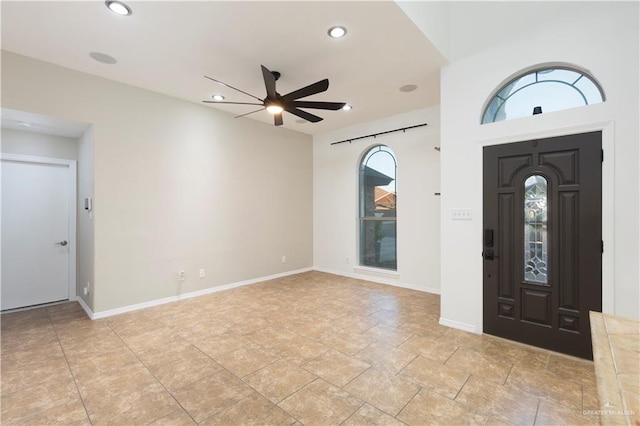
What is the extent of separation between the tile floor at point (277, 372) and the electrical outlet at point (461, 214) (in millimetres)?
1338

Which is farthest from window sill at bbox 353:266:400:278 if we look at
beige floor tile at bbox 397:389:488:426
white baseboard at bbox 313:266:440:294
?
beige floor tile at bbox 397:389:488:426

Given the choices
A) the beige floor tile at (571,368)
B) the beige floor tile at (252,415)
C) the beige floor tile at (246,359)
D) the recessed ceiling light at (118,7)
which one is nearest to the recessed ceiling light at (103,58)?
the recessed ceiling light at (118,7)

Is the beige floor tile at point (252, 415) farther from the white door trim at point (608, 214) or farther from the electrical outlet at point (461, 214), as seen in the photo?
the white door trim at point (608, 214)

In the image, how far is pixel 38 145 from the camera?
434 cm

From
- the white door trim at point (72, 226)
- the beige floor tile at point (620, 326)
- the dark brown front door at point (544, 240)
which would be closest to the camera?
the beige floor tile at point (620, 326)

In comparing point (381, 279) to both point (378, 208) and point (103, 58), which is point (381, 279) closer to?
point (378, 208)

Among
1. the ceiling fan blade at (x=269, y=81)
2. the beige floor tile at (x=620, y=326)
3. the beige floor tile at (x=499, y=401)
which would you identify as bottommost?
the beige floor tile at (x=499, y=401)

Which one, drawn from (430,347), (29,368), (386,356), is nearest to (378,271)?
(430,347)

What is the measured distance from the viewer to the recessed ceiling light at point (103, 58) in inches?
129

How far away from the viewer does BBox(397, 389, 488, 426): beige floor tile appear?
192cm

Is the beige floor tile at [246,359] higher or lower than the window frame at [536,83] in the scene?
→ lower

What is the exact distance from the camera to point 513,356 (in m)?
2.80

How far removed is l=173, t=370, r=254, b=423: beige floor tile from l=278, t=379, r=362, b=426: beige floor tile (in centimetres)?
40

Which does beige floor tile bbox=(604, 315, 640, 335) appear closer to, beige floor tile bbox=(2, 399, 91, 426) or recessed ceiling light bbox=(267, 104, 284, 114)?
beige floor tile bbox=(2, 399, 91, 426)
